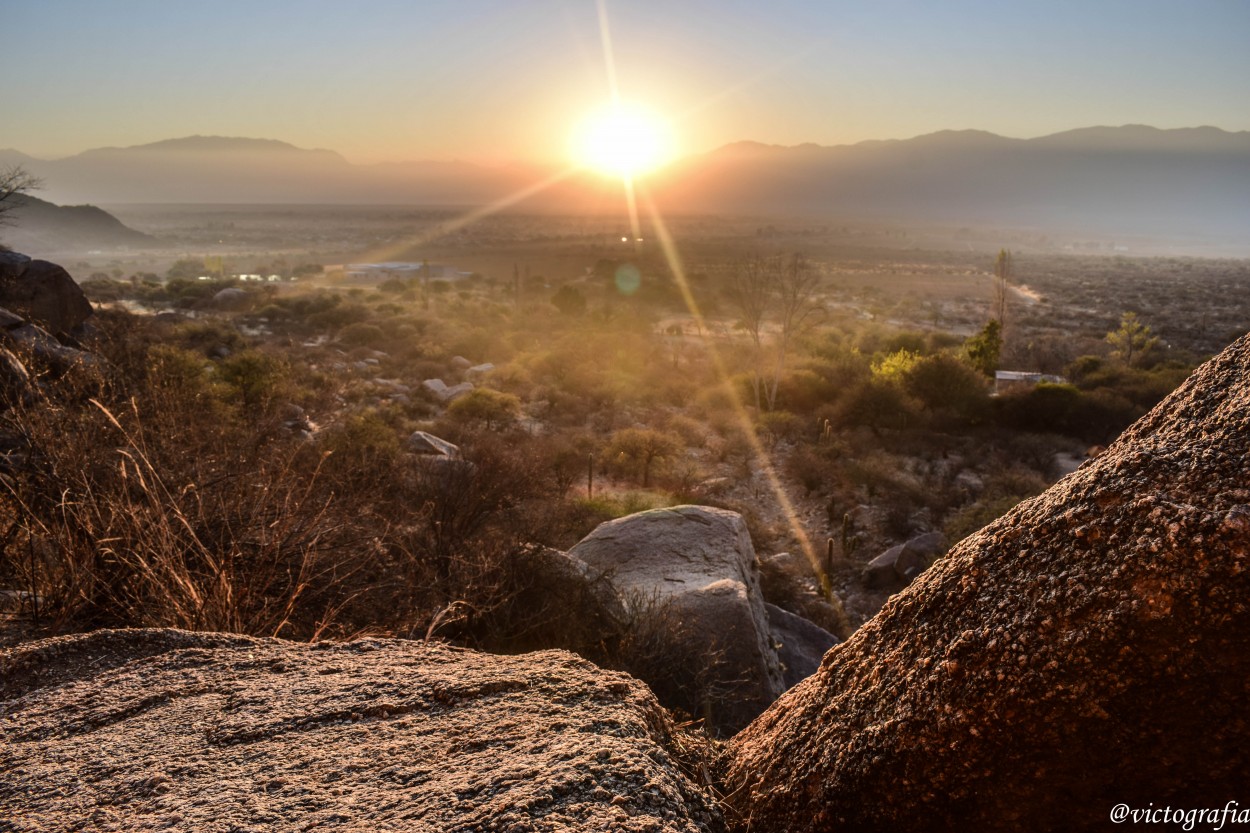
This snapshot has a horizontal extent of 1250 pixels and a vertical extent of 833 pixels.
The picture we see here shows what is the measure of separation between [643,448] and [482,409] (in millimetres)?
A: 5438

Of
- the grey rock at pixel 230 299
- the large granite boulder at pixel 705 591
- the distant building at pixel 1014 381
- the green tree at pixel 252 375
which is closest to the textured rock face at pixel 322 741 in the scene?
the large granite boulder at pixel 705 591

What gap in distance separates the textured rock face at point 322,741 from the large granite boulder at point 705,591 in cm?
274

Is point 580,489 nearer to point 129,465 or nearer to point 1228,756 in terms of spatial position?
point 129,465

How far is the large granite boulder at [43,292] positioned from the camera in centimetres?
1592

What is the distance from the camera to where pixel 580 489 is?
1515cm

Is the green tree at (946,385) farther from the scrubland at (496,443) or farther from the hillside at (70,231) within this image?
the hillside at (70,231)

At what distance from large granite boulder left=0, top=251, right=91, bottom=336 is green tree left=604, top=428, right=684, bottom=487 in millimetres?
12772

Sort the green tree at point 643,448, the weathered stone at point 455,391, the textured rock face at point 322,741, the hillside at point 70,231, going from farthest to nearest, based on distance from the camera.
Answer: the hillside at point 70,231 < the weathered stone at point 455,391 < the green tree at point 643,448 < the textured rock face at point 322,741

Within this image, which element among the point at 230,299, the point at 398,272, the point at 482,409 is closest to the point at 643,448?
the point at 482,409

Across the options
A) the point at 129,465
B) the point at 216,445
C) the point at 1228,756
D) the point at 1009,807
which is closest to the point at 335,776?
the point at 1009,807

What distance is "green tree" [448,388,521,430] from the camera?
19.5 meters

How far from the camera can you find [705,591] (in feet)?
22.9

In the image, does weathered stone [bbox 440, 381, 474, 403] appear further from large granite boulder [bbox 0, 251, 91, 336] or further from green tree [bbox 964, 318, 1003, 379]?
green tree [bbox 964, 318, 1003, 379]

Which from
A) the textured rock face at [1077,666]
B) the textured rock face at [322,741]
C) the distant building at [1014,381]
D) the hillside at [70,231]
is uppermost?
the hillside at [70,231]
